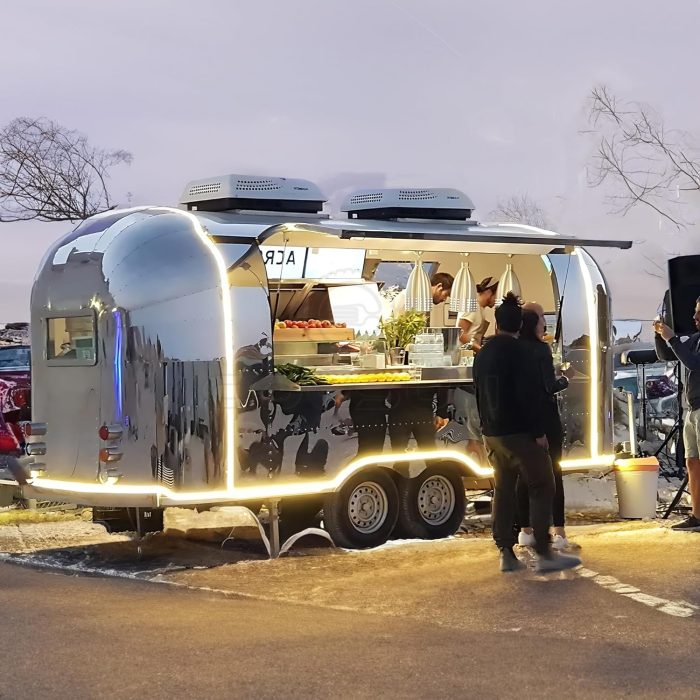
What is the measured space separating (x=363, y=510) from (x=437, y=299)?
9.90 feet

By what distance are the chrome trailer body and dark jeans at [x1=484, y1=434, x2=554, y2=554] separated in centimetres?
148

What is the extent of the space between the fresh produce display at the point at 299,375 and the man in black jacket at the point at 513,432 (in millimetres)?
1437

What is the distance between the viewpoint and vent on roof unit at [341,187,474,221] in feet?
38.0

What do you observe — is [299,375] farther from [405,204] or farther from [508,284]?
[508,284]

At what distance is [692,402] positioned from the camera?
10922mm

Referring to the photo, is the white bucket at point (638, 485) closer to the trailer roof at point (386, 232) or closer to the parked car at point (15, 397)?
the trailer roof at point (386, 232)

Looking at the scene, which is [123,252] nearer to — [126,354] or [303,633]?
[126,354]

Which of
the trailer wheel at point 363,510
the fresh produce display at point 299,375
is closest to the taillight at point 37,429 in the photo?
the fresh produce display at point 299,375

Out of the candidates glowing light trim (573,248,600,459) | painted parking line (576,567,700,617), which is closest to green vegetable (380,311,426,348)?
glowing light trim (573,248,600,459)

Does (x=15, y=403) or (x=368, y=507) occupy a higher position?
(x=15, y=403)

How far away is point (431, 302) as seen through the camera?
12.1 m

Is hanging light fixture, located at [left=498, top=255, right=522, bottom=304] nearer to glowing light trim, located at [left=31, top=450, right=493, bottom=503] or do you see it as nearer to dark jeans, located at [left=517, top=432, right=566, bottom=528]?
glowing light trim, located at [left=31, top=450, right=493, bottom=503]

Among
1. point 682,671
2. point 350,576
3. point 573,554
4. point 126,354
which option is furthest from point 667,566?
point 126,354

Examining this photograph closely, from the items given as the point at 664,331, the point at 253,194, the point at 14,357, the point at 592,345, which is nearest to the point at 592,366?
the point at 592,345
